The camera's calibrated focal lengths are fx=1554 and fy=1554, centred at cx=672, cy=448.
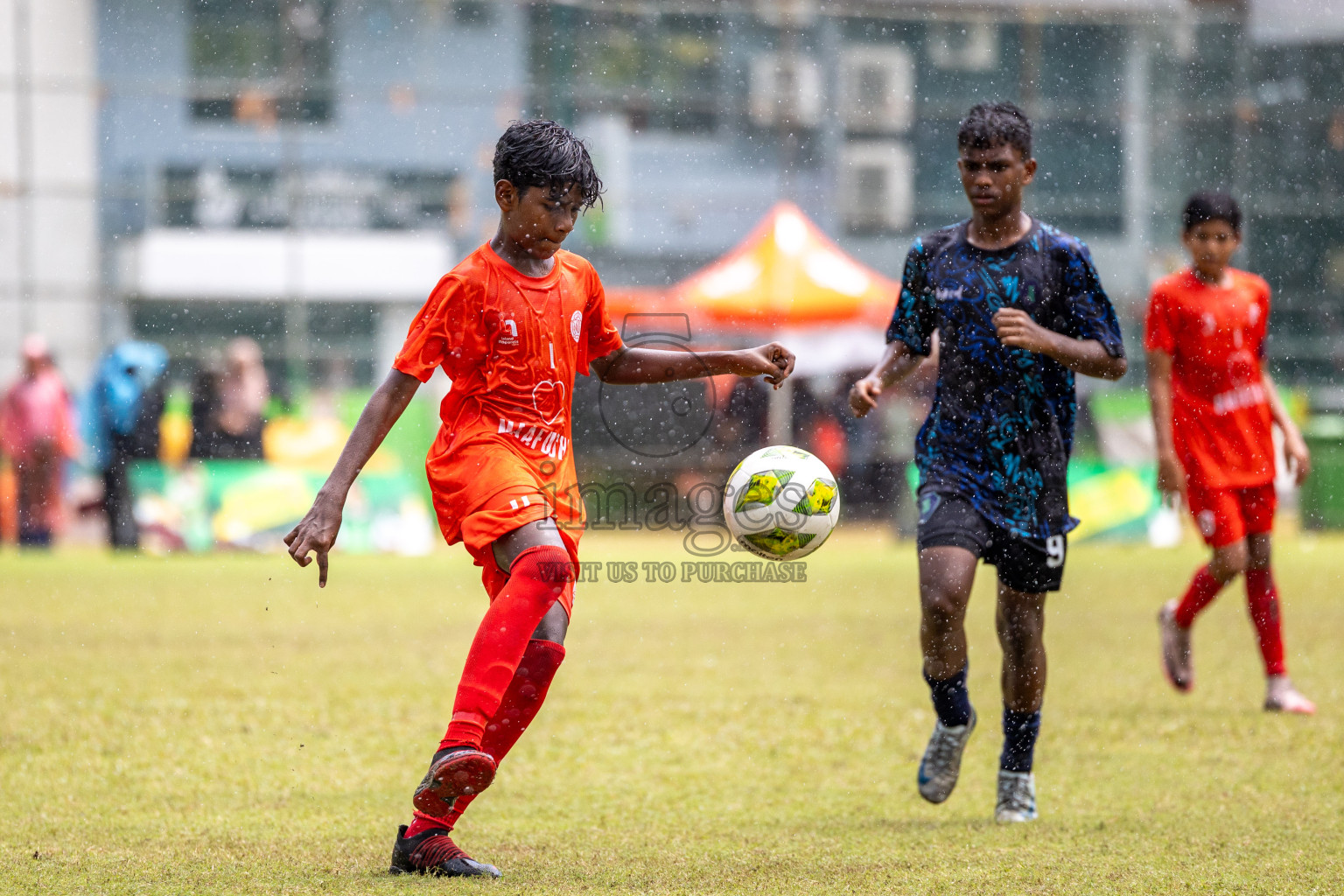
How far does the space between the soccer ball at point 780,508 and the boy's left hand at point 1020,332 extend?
0.63 metres

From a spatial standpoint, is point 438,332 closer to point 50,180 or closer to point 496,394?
point 496,394

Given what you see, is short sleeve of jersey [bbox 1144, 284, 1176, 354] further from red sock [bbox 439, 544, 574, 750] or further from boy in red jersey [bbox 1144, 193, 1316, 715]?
red sock [bbox 439, 544, 574, 750]

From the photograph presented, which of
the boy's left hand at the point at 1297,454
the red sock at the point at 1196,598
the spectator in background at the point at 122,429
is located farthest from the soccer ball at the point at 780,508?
the spectator in background at the point at 122,429

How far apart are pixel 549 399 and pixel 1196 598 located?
12.8 ft

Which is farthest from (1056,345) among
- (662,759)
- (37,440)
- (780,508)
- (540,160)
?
(37,440)

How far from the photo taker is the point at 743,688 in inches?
287

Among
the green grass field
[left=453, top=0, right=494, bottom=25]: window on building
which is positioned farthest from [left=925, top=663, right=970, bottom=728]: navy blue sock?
[left=453, top=0, right=494, bottom=25]: window on building

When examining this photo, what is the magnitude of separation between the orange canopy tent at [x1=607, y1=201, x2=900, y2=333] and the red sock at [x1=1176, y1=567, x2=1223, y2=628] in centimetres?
1000

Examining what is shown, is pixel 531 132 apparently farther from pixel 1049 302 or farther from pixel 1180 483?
pixel 1180 483

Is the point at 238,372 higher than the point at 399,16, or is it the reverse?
the point at 399,16

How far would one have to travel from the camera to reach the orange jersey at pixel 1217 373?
21.8 feet

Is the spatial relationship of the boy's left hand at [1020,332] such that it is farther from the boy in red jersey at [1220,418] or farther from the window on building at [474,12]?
the window on building at [474,12]

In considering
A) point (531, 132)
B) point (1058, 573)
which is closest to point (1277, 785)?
point (1058, 573)

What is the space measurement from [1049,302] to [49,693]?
4.75 m
